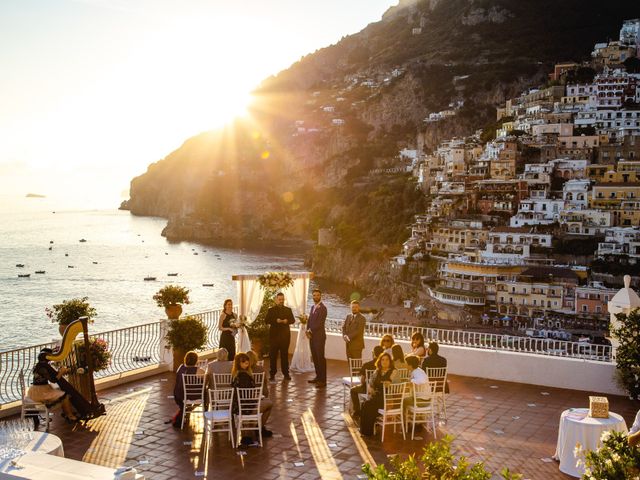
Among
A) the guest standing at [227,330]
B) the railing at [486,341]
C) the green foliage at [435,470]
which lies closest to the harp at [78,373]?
the guest standing at [227,330]

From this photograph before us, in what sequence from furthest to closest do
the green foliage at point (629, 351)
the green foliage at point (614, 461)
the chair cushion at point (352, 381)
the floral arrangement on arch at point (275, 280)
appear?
1. the floral arrangement on arch at point (275, 280)
2. the green foliage at point (629, 351)
3. the chair cushion at point (352, 381)
4. the green foliage at point (614, 461)

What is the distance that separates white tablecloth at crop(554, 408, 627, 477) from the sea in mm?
35948

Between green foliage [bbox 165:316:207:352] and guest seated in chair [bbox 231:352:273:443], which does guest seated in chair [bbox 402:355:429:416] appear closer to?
guest seated in chair [bbox 231:352:273:443]

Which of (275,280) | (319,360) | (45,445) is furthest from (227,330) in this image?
(45,445)

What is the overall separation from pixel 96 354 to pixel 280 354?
2.76 meters

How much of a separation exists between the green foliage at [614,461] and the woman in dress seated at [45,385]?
18.8 ft

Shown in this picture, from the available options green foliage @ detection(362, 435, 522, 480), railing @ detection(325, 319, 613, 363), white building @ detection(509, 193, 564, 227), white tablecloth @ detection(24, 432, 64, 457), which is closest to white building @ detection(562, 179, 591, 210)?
white building @ detection(509, 193, 564, 227)

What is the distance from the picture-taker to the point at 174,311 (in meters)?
10.0

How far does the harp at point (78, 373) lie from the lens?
23.0 ft

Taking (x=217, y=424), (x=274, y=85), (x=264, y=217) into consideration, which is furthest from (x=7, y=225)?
(x=217, y=424)

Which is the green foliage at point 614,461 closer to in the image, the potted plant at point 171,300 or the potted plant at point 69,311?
the potted plant at point 69,311

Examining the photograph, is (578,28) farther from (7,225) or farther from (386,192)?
(7,225)

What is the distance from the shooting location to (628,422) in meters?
7.80

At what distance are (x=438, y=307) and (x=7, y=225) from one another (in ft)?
402
